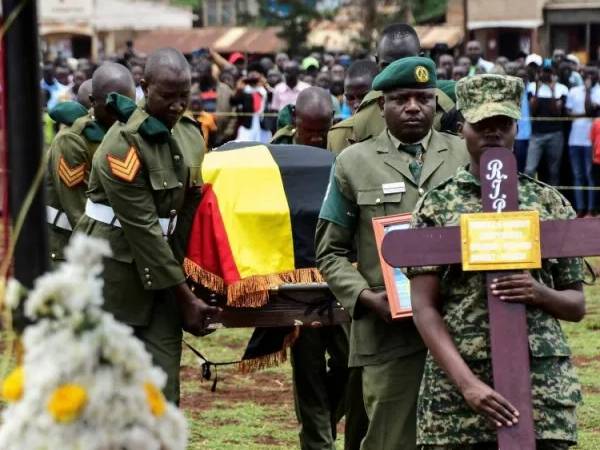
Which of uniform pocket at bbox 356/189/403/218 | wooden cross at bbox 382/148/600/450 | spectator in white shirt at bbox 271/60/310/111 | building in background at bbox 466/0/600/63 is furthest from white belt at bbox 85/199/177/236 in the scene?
building in background at bbox 466/0/600/63

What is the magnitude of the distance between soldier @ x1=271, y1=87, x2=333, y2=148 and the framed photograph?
3.08 metres

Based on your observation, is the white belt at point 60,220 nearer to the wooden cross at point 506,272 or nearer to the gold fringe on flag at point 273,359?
the gold fringe on flag at point 273,359

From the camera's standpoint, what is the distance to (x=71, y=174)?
789cm

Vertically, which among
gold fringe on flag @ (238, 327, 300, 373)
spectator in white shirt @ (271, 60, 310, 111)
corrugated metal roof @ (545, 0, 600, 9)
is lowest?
gold fringe on flag @ (238, 327, 300, 373)

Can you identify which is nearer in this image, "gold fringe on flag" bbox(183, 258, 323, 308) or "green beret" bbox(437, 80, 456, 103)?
"gold fringe on flag" bbox(183, 258, 323, 308)

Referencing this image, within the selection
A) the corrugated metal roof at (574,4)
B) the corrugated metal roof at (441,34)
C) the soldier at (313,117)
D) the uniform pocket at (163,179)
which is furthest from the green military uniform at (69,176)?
the corrugated metal roof at (574,4)

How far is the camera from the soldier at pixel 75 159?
789 cm

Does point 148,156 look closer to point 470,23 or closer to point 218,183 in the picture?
point 218,183

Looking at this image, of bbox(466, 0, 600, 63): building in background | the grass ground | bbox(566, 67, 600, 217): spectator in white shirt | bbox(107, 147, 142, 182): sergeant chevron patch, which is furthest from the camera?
bbox(466, 0, 600, 63): building in background

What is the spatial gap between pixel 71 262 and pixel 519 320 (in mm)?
2022

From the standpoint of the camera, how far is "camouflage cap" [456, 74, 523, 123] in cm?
456

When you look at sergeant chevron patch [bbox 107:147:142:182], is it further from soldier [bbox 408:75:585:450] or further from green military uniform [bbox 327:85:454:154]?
soldier [bbox 408:75:585:450]

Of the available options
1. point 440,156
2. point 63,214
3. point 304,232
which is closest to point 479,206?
point 440,156

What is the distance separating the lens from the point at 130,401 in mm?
2650
